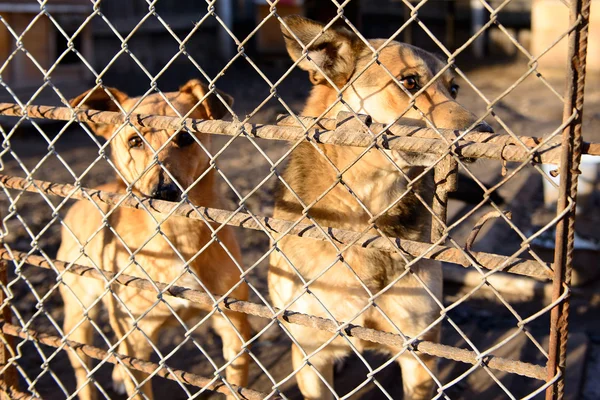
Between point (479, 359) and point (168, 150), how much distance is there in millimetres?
1825

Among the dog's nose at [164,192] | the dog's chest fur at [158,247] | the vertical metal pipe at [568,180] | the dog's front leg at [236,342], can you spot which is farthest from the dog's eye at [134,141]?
the vertical metal pipe at [568,180]

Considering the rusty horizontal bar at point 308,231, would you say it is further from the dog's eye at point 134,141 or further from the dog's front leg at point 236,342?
the dog's front leg at point 236,342

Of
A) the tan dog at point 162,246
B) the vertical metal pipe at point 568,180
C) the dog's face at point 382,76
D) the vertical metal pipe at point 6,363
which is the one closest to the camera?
the vertical metal pipe at point 568,180

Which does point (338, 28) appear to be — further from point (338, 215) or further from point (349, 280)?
point (349, 280)

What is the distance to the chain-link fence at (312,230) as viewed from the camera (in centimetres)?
150

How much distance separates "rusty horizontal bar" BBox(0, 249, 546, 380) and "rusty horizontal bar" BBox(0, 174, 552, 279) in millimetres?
237

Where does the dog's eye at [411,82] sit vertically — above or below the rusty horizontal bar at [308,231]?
above

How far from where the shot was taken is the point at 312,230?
5.80 feet

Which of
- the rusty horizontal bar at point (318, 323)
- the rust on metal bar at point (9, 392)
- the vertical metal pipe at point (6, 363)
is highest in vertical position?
the rusty horizontal bar at point (318, 323)

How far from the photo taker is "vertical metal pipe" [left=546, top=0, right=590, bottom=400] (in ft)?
4.18

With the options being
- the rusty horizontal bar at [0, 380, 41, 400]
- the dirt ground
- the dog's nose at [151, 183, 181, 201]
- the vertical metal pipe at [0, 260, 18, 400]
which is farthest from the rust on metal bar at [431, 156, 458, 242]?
the rusty horizontal bar at [0, 380, 41, 400]

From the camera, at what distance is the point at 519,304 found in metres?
4.30

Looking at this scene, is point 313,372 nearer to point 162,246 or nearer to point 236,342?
point 236,342

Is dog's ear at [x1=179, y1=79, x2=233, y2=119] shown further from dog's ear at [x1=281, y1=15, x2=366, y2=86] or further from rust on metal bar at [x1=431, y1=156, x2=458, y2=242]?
rust on metal bar at [x1=431, y1=156, x2=458, y2=242]
